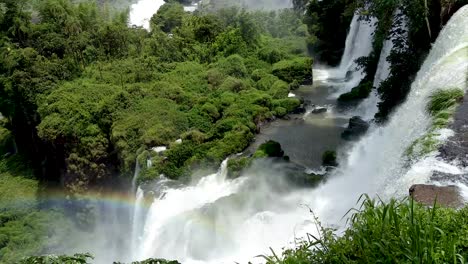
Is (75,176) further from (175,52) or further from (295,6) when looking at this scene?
(295,6)

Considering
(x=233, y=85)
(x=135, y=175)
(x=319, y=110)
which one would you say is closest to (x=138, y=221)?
(x=135, y=175)

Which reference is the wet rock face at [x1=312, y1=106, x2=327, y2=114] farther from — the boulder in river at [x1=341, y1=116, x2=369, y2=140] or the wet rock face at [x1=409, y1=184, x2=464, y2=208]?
the wet rock face at [x1=409, y1=184, x2=464, y2=208]

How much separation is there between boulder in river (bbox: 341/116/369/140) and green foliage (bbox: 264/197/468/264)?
1440 centimetres

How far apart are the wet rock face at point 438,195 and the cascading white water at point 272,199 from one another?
11.4ft

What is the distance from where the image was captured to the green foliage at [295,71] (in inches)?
1142

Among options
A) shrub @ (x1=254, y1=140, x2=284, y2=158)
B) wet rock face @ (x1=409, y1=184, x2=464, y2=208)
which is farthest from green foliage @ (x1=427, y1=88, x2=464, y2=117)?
shrub @ (x1=254, y1=140, x2=284, y2=158)

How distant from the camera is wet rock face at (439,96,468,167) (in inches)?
319

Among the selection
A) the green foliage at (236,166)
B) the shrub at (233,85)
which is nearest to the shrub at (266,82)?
the shrub at (233,85)

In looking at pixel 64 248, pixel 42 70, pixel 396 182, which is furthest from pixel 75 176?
pixel 396 182

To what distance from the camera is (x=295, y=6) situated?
138 ft

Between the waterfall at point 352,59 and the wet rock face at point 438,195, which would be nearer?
the wet rock face at point 438,195

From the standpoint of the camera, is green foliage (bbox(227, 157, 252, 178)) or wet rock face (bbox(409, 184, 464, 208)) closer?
wet rock face (bbox(409, 184, 464, 208))

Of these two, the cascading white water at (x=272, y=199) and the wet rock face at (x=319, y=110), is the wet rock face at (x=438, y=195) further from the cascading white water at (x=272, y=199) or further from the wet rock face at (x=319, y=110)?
the wet rock face at (x=319, y=110)

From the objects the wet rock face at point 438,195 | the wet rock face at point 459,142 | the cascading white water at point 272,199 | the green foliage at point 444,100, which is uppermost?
the green foliage at point 444,100
